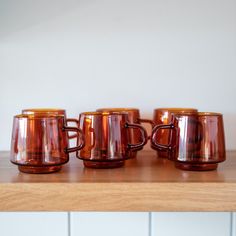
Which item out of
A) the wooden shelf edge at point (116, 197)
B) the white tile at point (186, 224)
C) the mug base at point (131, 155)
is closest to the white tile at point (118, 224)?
the white tile at point (186, 224)

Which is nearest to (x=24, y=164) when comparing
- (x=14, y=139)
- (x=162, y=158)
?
(x=14, y=139)

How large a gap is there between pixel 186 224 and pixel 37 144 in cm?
39

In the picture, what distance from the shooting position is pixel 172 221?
722 mm

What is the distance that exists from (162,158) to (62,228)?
274 millimetres

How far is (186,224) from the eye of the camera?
721 millimetres

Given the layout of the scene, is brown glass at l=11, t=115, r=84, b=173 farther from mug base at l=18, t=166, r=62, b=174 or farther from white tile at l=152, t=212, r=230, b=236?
white tile at l=152, t=212, r=230, b=236

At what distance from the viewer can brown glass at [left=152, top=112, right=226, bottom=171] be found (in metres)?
0.50

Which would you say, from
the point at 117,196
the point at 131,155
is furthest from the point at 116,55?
the point at 117,196

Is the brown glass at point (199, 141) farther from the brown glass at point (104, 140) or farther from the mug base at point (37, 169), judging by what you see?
the mug base at point (37, 169)

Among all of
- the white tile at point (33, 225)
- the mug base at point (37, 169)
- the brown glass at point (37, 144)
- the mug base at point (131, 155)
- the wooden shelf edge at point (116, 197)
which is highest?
the brown glass at point (37, 144)

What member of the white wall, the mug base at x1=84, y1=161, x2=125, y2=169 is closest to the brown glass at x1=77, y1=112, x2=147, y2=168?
the mug base at x1=84, y1=161, x2=125, y2=169

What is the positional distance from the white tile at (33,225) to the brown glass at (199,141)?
1.09 ft

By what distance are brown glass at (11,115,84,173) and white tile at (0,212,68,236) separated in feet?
0.84

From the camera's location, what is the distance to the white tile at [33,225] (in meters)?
0.72
